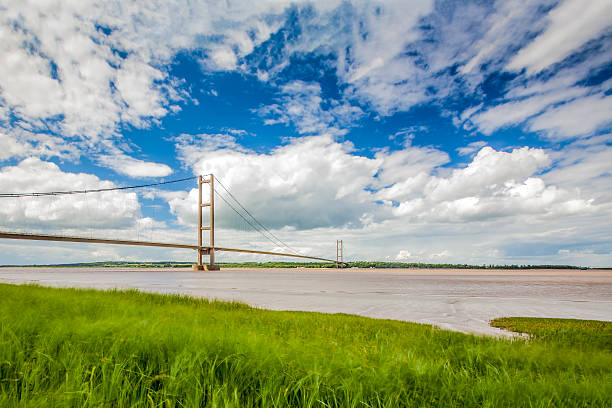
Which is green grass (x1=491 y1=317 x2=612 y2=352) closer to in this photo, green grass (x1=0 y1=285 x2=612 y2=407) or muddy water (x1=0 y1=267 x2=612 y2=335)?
muddy water (x1=0 y1=267 x2=612 y2=335)

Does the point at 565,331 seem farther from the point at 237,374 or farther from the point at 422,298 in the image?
the point at 422,298

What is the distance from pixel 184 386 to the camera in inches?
96.0

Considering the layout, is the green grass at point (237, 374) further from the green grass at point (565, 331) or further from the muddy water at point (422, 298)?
the muddy water at point (422, 298)

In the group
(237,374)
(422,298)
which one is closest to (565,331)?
(237,374)

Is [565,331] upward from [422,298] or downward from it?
upward

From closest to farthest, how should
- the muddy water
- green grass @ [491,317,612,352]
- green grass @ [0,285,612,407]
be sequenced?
green grass @ [0,285,612,407] < green grass @ [491,317,612,352] < the muddy water

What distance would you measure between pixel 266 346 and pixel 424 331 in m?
4.19

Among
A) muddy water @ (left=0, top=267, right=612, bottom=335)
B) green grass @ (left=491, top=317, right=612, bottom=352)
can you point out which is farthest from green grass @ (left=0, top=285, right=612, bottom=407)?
muddy water @ (left=0, top=267, right=612, bottom=335)

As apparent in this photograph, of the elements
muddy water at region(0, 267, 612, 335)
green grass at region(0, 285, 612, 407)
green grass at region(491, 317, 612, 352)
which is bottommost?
muddy water at region(0, 267, 612, 335)

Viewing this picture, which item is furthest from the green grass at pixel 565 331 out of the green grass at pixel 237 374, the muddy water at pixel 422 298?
the green grass at pixel 237 374

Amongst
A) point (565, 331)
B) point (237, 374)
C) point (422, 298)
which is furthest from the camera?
point (422, 298)

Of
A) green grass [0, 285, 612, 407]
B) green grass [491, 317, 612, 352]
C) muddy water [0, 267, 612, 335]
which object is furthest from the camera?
muddy water [0, 267, 612, 335]

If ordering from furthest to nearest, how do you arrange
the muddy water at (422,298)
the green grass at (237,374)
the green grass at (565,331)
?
the muddy water at (422,298) < the green grass at (565,331) < the green grass at (237,374)

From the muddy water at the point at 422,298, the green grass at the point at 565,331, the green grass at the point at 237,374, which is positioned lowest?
the muddy water at the point at 422,298
